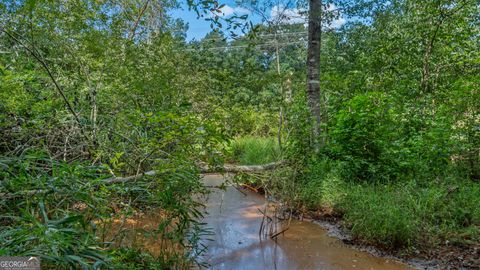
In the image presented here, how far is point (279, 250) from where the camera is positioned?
11.6 ft

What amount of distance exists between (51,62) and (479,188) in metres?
5.58

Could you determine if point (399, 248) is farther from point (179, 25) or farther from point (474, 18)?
point (179, 25)

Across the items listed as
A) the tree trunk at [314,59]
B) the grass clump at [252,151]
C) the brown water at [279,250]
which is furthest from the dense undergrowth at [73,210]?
the grass clump at [252,151]

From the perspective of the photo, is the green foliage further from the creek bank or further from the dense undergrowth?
the dense undergrowth

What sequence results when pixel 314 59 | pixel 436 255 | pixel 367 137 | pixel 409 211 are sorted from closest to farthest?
pixel 436 255 → pixel 409 211 → pixel 367 137 → pixel 314 59

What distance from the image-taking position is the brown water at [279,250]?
316 centimetres

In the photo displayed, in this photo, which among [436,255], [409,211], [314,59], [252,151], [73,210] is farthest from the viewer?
[252,151]

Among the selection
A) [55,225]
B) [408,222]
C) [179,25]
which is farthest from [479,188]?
[179,25]

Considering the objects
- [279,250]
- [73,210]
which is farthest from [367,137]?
[73,210]

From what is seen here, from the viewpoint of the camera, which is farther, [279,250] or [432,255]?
[279,250]

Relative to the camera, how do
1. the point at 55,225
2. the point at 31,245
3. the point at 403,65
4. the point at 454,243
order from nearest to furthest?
the point at 31,245, the point at 55,225, the point at 454,243, the point at 403,65

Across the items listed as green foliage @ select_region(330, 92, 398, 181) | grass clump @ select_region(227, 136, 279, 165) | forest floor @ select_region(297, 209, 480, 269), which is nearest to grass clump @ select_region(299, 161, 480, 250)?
forest floor @ select_region(297, 209, 480, 269)

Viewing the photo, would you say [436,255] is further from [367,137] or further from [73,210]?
[73,210]

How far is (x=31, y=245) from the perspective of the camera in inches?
58.4
